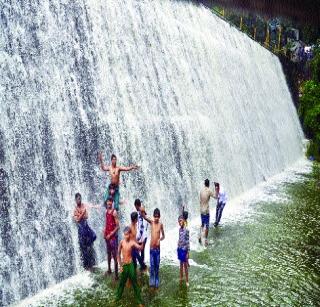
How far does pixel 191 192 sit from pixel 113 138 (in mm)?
3974

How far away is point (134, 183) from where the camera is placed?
37.8ft

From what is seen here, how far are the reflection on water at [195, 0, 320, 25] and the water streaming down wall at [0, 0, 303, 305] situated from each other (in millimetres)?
13332

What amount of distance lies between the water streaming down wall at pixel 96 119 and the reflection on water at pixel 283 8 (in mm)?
13332

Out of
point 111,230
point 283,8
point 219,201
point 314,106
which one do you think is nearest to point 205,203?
point 219,201

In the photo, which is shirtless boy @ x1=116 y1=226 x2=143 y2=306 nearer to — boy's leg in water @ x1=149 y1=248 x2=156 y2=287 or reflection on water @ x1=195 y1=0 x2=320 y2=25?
boy's leg in water @ x1=149 y1=248 x2=156 y2=287

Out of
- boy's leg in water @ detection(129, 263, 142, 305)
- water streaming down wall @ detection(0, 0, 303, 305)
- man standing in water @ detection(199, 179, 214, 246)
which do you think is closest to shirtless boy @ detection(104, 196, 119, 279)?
water streaming down wall @ detection(0, 0, 303, 305)

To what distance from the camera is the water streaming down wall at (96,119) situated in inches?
338

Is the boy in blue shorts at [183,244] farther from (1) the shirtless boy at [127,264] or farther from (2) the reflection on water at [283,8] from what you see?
(2) the reflection on water at [283,8]

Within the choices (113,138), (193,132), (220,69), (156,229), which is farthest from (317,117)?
(156,229)

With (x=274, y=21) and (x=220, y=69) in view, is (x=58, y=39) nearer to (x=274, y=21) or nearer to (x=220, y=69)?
(x=220, y=69)

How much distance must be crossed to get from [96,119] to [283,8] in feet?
90.0

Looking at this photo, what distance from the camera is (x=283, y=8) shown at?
1314 inches

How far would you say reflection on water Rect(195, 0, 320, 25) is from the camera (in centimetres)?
3000

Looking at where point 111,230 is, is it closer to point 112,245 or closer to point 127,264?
point 112,245
